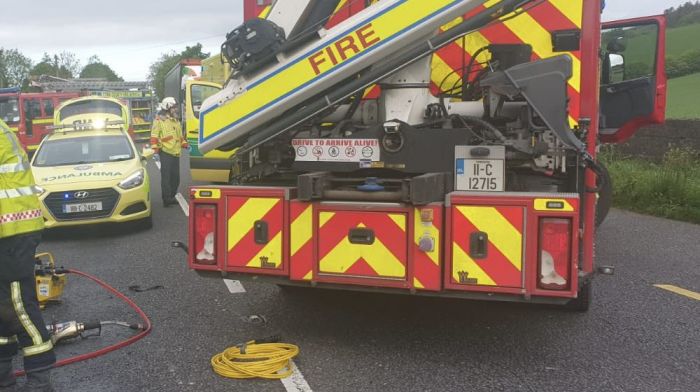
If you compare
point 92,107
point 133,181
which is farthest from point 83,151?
point 92,107

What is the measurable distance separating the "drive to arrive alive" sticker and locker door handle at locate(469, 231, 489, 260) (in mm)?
931

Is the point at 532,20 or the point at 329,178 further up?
the point at 532,20

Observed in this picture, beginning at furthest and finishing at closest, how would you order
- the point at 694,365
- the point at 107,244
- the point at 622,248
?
the point at 107,244 → the point at 622,248 → the point at 694,365

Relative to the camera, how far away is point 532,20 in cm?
471

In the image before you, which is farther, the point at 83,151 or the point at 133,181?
the point at 83,151

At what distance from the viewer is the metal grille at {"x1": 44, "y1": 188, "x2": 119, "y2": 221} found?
8.52 m

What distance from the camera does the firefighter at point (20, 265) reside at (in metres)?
3.76

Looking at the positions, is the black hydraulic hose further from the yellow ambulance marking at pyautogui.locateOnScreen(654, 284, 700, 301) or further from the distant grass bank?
the distant grass bank

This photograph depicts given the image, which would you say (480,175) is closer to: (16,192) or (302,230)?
(302,230)

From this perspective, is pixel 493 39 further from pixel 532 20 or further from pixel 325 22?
pixel 325 22

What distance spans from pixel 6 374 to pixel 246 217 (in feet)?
5.58

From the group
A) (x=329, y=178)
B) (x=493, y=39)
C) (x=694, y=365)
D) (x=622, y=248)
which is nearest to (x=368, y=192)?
(x=329, y=178)

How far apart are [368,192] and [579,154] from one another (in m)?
1.32

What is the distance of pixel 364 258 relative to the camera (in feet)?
13.5
